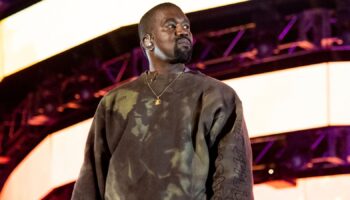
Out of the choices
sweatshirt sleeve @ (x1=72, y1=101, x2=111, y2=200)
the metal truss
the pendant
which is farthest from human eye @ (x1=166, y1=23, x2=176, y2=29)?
the metal truss

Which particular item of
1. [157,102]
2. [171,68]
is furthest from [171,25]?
[157,102]

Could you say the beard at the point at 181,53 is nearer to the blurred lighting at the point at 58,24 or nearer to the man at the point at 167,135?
the man at the point at 167,135

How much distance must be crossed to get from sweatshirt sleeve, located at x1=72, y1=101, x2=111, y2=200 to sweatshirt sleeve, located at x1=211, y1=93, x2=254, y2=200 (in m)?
0.38

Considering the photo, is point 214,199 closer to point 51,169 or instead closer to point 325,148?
point 325,148

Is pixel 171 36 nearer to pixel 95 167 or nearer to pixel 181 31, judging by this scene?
pixel 181 31

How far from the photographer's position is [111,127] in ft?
9.62

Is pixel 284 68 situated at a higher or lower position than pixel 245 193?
lower

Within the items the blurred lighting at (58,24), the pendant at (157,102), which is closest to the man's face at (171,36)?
the pendant at (157,102)

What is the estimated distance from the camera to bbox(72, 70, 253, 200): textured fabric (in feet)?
9.00

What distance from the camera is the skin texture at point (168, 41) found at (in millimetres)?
2912

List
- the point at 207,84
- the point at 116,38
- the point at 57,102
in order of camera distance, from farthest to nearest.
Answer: the point at 57,102, the point at 116,38, the point at 207,84

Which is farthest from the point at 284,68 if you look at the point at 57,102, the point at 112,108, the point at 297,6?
the point at 112,108

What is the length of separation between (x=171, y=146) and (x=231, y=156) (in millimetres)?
194

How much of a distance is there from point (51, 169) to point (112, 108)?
6.53 m
